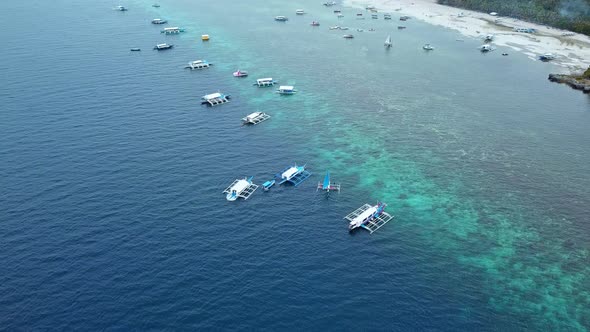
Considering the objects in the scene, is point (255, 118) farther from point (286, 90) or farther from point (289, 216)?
point (289, 216)

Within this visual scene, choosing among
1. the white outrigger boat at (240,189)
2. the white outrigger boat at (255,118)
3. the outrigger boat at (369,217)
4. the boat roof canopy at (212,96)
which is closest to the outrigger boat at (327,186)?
the outrigger boat at (369,217)

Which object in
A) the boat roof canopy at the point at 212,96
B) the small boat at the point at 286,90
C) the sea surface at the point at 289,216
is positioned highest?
the small boat at the point at 286,90

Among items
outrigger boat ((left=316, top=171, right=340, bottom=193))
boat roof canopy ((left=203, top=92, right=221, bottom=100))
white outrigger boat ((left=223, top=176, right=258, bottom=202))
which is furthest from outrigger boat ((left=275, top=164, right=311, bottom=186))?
boat roof canopy ((left=203, top=92, right=221, bottom=100))

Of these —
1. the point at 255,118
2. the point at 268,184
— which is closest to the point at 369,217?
the point at 268,184

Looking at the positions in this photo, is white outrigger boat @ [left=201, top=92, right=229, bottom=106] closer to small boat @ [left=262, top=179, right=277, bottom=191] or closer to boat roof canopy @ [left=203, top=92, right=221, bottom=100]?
boat roof canopy @ [left=203, top=92, right=221, bottom=100]

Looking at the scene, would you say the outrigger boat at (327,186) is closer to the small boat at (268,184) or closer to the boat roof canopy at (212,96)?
the small boat at (268,184)

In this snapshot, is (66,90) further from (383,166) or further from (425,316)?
(425,316)

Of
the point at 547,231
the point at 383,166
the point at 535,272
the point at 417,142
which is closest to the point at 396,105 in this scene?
the point at 417,142
